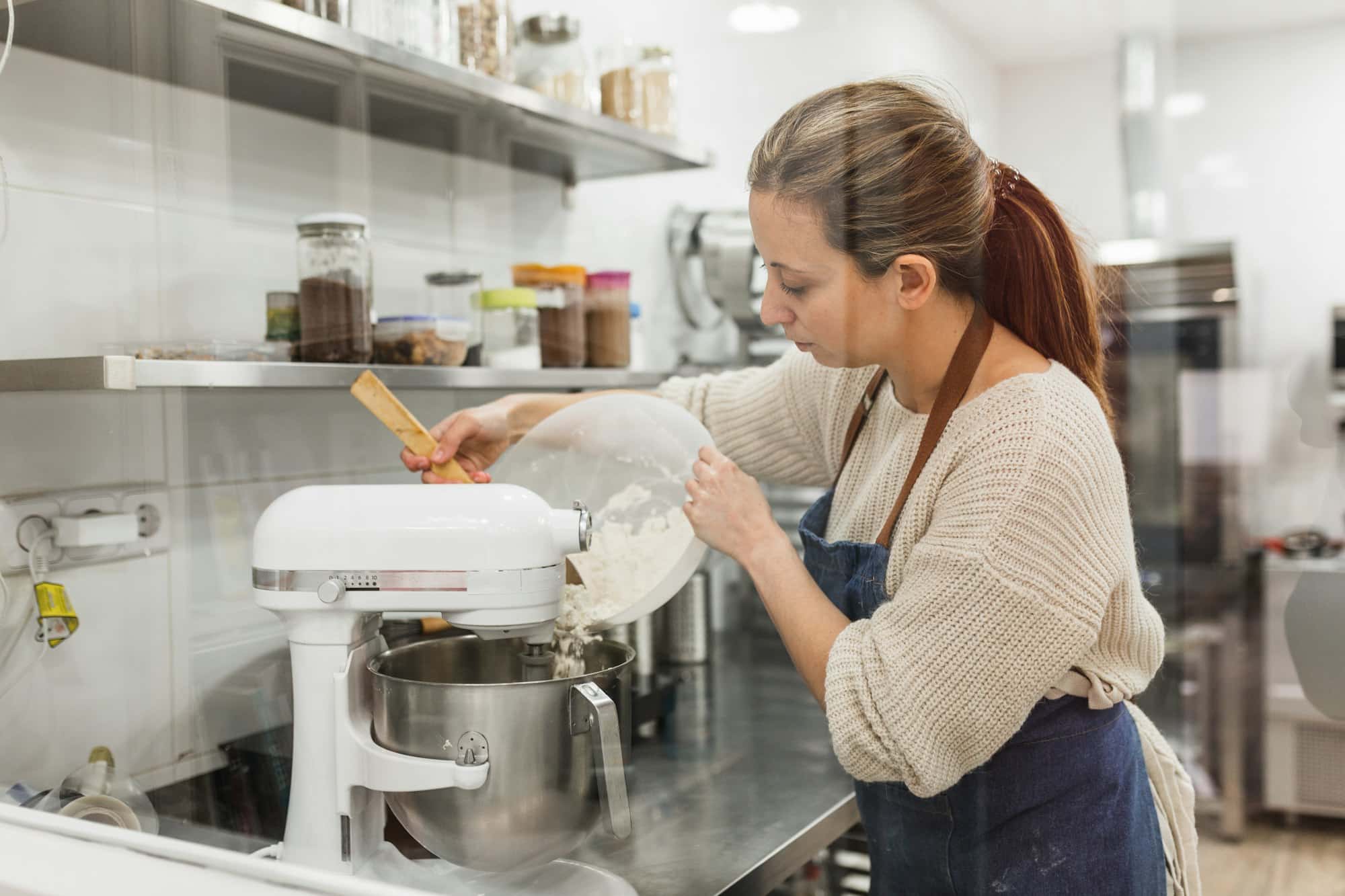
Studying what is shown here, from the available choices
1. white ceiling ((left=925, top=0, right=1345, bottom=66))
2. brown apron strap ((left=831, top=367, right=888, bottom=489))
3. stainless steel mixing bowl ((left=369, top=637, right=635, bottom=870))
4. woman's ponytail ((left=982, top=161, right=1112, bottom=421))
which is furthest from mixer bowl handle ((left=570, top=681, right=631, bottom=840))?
white ceiling ((left=925, top=0, right=1345, bottom=66))

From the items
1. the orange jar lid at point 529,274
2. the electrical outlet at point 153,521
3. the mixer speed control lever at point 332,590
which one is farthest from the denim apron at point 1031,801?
the electrical outlet at point 153,521

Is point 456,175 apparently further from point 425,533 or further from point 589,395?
point 425,533

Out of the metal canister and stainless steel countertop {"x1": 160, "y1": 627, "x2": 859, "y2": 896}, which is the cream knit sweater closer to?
stainless steel countertop {"x1": 160, "y1": 627, "x2": 859, "y2": 896}

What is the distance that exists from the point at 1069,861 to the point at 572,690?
0.50 meters

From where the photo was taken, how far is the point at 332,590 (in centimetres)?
90

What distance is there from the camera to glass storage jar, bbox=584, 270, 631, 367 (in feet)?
4.40

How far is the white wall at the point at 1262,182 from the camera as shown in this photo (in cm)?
79

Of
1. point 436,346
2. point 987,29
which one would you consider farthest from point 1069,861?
point 436,346

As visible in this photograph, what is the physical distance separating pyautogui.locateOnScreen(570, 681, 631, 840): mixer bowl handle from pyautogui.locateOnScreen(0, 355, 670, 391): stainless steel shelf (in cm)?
44

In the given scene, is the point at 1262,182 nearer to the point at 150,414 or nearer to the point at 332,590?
the point at 332,590

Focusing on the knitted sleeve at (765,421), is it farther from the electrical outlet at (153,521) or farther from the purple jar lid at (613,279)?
the electrical outlet at (153,521)

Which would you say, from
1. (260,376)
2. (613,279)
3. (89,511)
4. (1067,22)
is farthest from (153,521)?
(1067,22)

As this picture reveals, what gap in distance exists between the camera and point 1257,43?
2.64 ft

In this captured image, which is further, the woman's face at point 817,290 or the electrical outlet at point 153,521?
the electrical outlet at point 153,521
